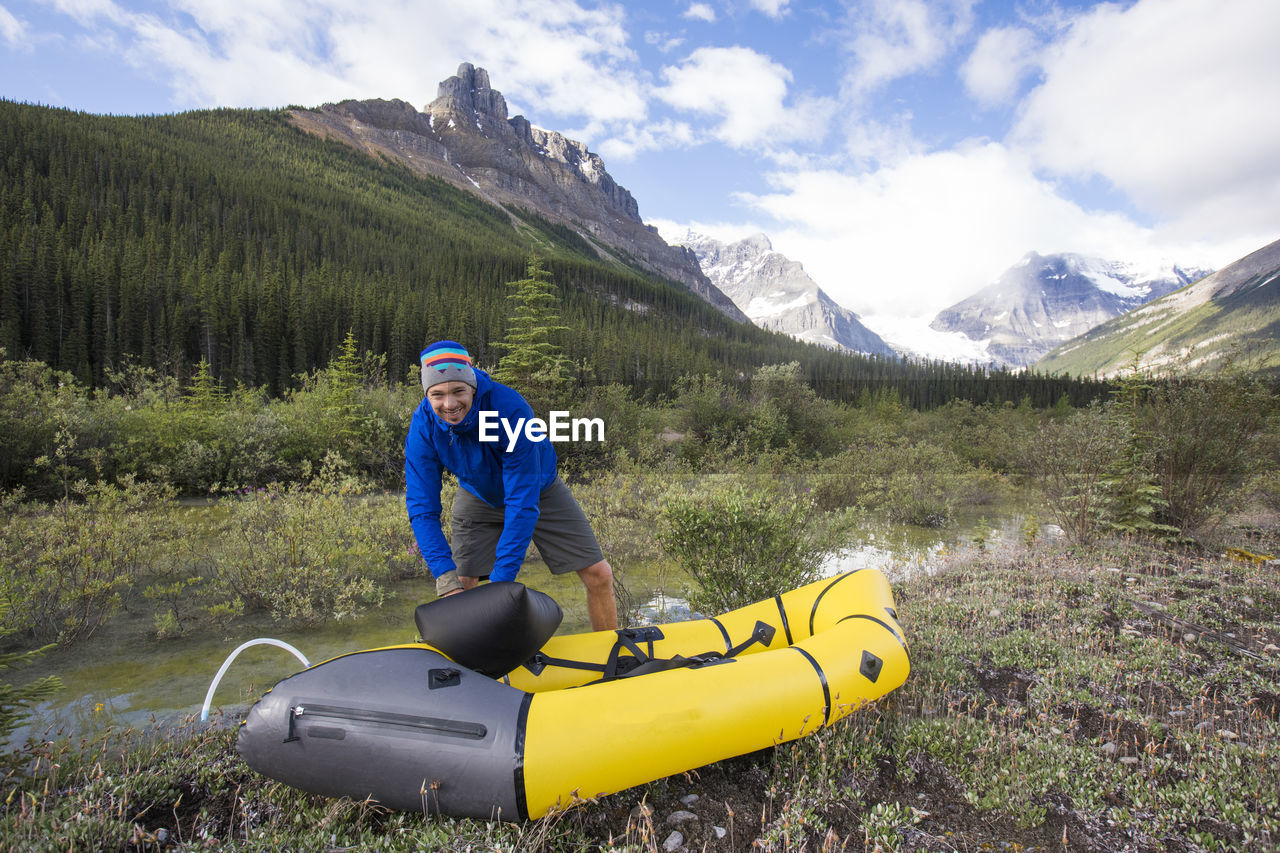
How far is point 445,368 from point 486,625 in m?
1.53

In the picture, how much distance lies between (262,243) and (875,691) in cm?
7732

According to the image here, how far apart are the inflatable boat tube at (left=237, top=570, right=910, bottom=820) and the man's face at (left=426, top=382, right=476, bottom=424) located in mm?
1085

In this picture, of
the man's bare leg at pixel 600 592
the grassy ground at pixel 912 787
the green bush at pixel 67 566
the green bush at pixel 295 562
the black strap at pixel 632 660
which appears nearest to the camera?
the grassy ground at pixel 912 787

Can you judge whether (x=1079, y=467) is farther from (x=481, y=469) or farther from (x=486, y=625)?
(x=486, y=625)

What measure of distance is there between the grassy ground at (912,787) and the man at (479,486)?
1.34 metres

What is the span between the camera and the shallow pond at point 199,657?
426 cm

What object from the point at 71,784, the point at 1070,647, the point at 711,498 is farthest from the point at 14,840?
the point at 1070,647

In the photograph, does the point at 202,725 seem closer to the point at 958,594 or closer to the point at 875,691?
the point at 875,691

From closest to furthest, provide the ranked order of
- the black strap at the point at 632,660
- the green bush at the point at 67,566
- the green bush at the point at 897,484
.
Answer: the black strap at the point at 632,660
the green bush at the point at 67,566
the green bush at the point at 897,484

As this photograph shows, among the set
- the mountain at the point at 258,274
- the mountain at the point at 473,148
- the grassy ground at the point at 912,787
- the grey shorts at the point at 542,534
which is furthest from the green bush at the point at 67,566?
the mountain at the point at 473,148

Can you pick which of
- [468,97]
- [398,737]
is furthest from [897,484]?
[468,97]

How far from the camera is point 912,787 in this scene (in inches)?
118

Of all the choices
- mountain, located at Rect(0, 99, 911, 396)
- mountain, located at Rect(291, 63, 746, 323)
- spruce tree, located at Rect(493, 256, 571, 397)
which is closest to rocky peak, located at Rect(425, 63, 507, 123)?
mountain, located at Rect(291, 63, 746, 323)

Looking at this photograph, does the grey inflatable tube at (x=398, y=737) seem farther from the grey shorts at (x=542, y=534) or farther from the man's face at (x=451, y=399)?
the man's face at (x=451, y=399)
